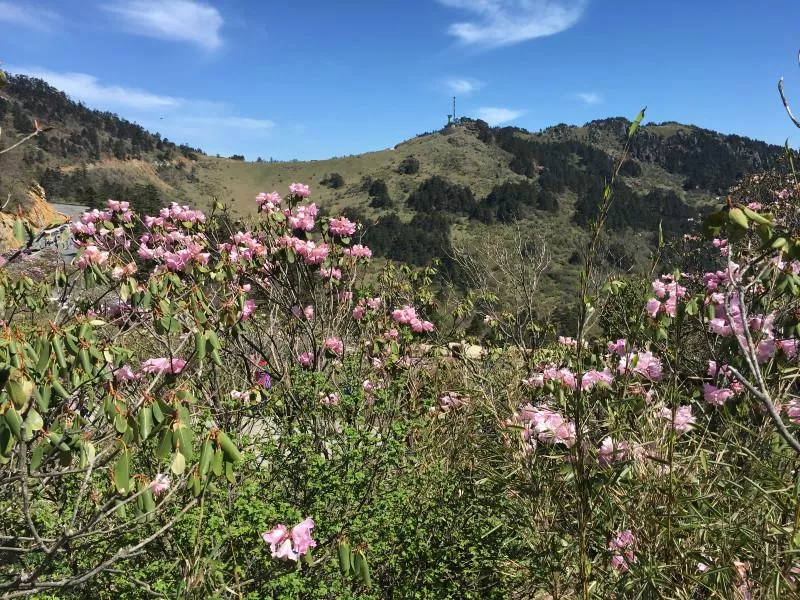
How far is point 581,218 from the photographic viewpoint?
5906 centimetres

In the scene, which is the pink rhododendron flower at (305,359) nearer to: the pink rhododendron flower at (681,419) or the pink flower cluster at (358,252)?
the pink flower cluster at (358,252)

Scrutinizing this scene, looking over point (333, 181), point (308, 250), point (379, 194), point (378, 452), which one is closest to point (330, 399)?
point (378, 452)

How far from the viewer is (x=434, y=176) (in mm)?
70500

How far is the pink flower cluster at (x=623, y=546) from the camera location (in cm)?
187

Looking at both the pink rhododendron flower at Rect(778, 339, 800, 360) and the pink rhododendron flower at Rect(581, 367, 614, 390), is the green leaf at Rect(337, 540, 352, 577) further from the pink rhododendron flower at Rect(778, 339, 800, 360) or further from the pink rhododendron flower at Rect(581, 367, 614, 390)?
the pink rhododendron flower at Rect(778, 339, 800, 360)

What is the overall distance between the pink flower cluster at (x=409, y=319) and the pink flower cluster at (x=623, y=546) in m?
3.25

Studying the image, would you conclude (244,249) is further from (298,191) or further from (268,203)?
(298,191)

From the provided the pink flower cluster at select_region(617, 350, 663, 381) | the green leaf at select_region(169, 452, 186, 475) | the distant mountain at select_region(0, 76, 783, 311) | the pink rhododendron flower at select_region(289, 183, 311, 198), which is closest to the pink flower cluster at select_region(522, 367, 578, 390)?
the pink flower cluster at select_region(617, 350, 663, 381)

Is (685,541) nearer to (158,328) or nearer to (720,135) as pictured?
(158,328)

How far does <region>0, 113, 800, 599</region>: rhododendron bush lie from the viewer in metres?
1.55

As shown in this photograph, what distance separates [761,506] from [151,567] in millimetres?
2469

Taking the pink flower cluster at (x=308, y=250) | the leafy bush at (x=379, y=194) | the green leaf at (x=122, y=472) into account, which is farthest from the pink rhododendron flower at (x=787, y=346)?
the leafy bush at (x=379, y=194)

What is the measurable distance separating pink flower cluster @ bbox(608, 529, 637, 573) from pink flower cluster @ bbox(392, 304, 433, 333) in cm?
325

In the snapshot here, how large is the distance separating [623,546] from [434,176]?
70.8 m
